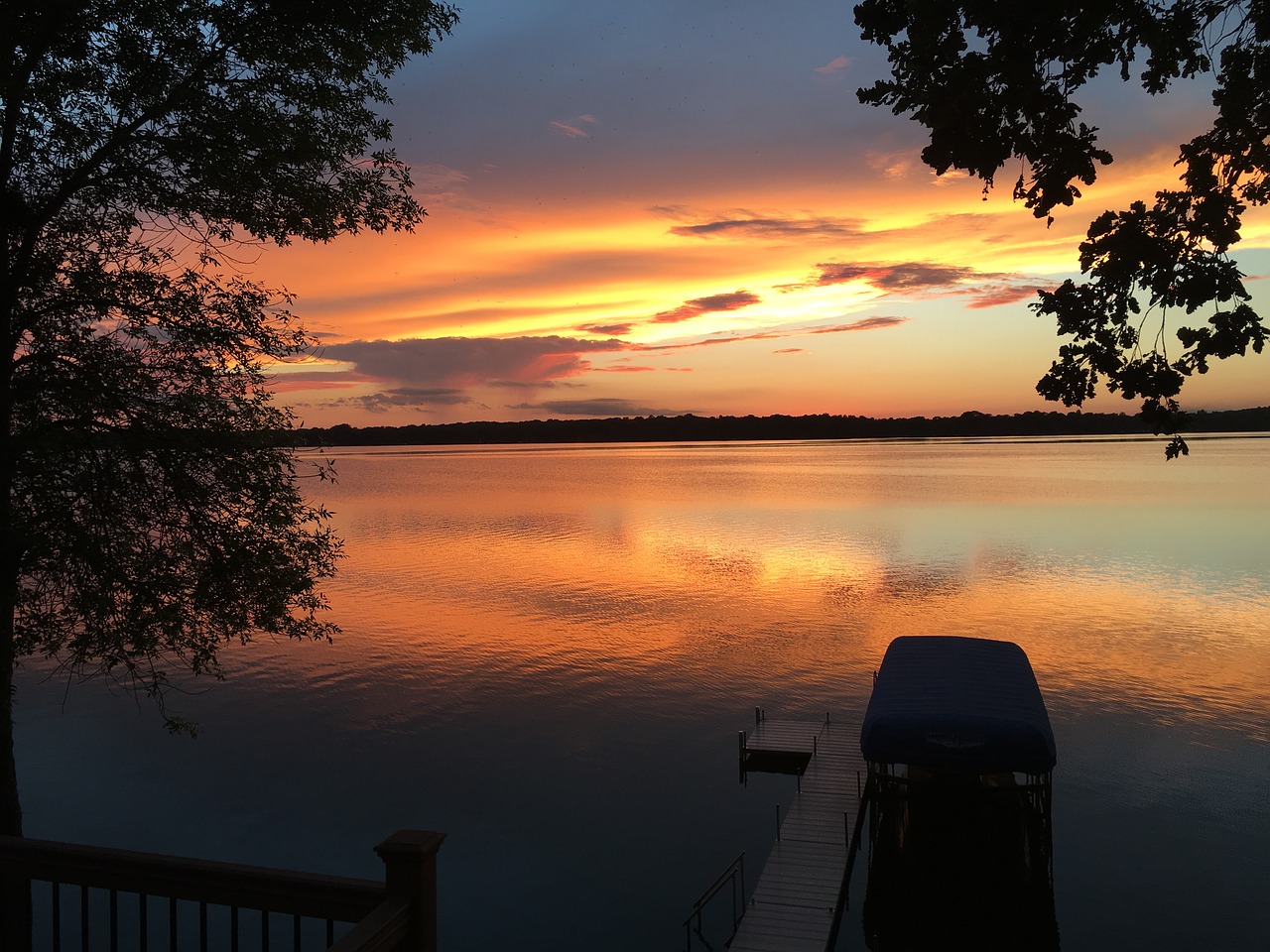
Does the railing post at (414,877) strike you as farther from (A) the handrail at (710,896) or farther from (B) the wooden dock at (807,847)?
(A) the handrail at (710,896)

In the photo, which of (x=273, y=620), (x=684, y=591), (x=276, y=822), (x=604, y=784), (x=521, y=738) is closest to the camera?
(x=273, y=620)

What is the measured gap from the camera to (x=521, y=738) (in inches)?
1282

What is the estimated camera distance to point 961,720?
1928cm

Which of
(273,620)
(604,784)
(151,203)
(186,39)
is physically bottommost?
(604,784)

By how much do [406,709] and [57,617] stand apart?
2350cm

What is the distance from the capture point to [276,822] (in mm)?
26094

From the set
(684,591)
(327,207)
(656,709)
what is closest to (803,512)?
(684,591)

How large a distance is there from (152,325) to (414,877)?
35.7ft

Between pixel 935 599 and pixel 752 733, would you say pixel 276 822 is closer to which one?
pixel 752 733

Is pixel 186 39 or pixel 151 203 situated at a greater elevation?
pixel 186 39

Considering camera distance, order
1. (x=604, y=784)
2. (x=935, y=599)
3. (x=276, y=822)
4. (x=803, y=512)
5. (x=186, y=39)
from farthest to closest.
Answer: (x=803, y=512) → (x=935, y=599) → (x=604, y=784) → (x=276, y=822) → (x=186, y=39)

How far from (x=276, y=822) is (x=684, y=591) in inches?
1468

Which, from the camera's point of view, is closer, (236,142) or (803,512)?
(236,142)

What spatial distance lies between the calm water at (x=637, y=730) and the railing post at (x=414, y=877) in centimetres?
1784
